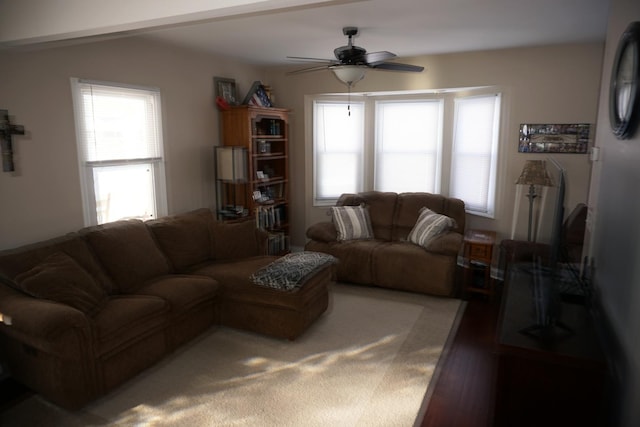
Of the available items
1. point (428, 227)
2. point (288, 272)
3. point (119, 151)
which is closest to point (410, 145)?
point (428, 227)

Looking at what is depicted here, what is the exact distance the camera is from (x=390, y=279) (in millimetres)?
4551

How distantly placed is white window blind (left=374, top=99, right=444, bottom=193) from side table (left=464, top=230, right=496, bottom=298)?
1.20 meters

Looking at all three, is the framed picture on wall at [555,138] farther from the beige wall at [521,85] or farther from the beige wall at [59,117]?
the beige wall at [59,117]

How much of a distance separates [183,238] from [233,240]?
0.48 m

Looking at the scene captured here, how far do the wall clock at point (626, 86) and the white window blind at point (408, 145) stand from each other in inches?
122

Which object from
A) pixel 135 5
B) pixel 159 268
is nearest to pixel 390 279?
pixel 159 268

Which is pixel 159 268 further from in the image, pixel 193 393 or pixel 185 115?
pixel 185 115

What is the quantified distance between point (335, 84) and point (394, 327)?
324cm

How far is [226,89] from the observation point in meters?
4.96

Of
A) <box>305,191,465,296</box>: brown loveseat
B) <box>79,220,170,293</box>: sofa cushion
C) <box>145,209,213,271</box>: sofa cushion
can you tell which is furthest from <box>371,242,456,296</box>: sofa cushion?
<box>79,220,170,293</box>: sofa cushion

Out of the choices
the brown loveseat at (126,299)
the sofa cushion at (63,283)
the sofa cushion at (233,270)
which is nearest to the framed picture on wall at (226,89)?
the brown loveseat at (126,299)

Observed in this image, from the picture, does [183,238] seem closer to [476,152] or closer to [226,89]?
[226,89]

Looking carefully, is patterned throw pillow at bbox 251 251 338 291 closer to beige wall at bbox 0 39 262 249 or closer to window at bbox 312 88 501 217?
beige wall at bbox 0 39 262 249

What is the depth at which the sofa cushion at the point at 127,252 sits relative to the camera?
328 cm
